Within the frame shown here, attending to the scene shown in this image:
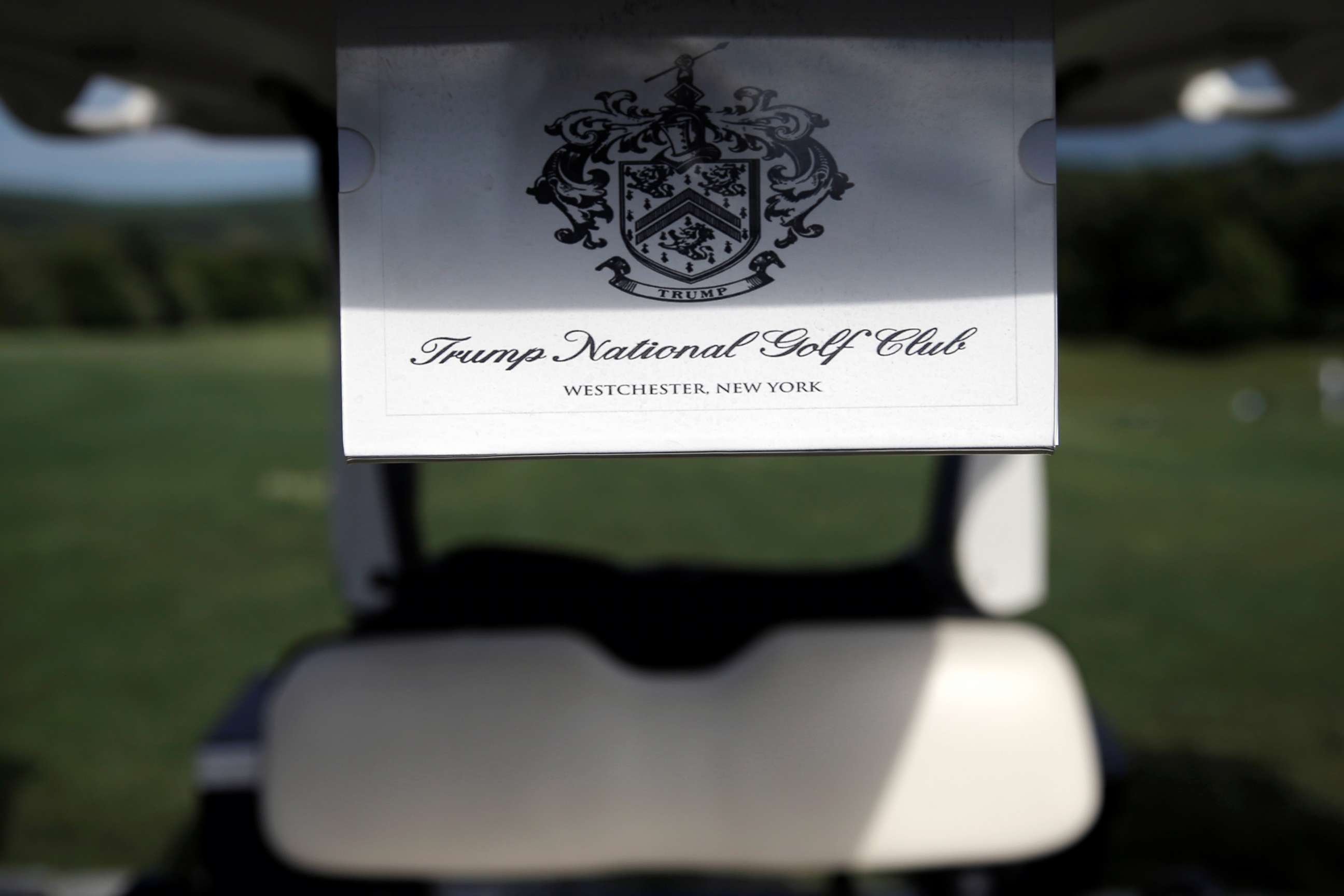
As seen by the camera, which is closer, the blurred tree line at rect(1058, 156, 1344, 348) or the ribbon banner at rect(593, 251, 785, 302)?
the ribbon banner at rect(593, 251, 785, 302)

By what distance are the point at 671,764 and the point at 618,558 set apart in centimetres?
422

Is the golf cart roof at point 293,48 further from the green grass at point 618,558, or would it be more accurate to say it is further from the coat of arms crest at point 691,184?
the green grass at point 618,558

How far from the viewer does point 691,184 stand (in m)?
0.54

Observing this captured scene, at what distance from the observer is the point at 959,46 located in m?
0.54

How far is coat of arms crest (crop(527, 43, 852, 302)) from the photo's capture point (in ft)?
1.76

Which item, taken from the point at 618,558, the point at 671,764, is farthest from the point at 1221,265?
the point at 671,764

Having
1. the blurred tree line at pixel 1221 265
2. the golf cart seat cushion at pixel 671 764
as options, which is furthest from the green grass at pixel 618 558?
the blurred tree line at pixel 1221 265

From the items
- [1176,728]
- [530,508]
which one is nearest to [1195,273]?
[530,508]

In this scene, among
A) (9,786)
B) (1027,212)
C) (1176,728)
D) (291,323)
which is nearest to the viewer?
(1027,212)

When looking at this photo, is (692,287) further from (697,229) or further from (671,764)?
(671,764)

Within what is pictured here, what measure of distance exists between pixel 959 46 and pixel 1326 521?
615 cm

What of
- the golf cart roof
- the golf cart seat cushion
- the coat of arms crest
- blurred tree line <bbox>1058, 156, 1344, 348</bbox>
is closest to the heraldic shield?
the coat of arms crest

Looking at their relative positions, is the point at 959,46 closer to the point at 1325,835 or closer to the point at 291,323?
Result: the point at 1325,835

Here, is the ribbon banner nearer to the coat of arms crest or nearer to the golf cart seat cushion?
the coat of arms crest
